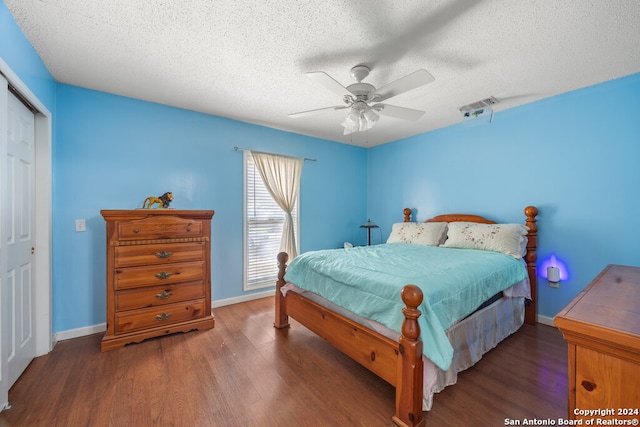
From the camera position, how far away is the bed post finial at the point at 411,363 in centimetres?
140

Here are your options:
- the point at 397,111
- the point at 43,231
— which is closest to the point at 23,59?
the point at 43,231

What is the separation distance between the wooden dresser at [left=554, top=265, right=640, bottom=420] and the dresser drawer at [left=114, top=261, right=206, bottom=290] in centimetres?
276

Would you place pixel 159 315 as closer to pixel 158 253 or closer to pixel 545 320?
pixel 158 253

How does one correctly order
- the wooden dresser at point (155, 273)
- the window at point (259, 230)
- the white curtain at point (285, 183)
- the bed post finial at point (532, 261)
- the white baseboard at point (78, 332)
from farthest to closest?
1. the white curtain at point (285, 183)
2. the window at point (259, 230)
3. the bed post finial at point (532, 261)
4. the white baseboard at point (78, 332)
5. the wooden dresser at point (155, 273)

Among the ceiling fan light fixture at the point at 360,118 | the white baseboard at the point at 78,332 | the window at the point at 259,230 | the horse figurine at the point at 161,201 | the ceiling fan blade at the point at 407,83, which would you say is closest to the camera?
the ceiling fan blade at the point at 407,83

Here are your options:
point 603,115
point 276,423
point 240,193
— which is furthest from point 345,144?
point 276,423

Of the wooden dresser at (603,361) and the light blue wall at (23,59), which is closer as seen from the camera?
the wooden dresser at (603,361)

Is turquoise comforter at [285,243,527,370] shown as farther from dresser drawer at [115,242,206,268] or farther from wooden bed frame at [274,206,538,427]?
dresser drawer at [115,242,206,268]

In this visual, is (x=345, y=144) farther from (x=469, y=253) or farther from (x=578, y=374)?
(x=578, y=374)

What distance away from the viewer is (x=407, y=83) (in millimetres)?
1788

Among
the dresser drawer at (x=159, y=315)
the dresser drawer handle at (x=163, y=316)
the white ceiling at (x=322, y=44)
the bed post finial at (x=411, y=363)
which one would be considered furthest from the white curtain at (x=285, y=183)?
the bed post finial at (x=411, y=363)

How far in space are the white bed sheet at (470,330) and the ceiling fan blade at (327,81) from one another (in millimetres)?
1654

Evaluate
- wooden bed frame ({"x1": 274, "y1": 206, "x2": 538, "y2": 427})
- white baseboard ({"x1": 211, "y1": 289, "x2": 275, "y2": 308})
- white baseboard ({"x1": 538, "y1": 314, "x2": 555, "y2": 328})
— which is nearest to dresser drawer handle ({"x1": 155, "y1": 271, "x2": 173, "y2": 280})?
white baseboard ({"x1": 211, "y1": 289, "x2": 275, "y2": 308})

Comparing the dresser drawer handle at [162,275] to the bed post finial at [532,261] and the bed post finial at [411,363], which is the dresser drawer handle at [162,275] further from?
the bed post finial at [532,261]
